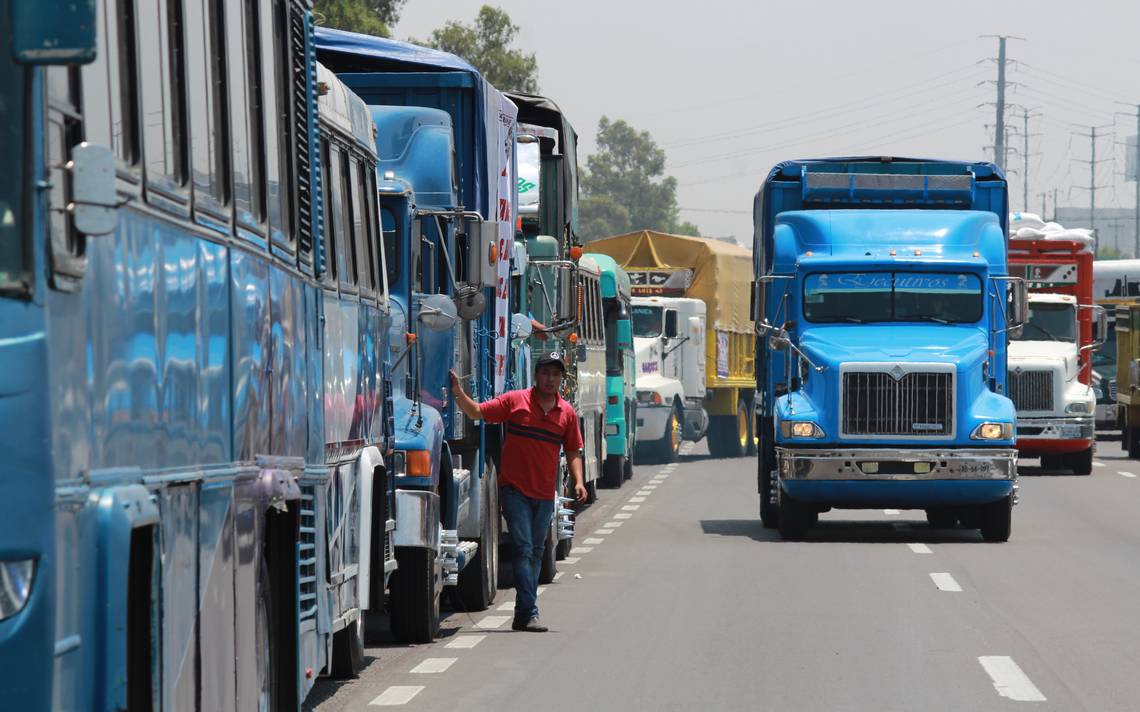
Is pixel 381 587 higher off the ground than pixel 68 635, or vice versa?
pixel 68 635

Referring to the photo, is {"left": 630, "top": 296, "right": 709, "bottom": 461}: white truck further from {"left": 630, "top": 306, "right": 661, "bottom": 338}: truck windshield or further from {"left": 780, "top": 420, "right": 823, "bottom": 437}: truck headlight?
{"left": 780, "top": 420, "right": 823, "bottom": 437}: truck headlight

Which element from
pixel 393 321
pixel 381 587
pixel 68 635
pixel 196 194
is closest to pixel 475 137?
pixel 393 321

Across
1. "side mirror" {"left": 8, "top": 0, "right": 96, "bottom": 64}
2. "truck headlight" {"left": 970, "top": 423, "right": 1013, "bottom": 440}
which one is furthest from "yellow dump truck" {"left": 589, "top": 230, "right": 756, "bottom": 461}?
"side mirror" {"left": 8, "top": 0, "right": 96, "bottom": 64}

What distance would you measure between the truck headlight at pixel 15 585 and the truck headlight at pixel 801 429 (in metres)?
17.3

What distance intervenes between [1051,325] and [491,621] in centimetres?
2272

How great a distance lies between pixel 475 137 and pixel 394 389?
278cm

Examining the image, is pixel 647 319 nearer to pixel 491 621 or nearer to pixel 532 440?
pixel 491 621

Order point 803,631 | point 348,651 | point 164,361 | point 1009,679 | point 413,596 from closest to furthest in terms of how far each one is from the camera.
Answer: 1. point 164,361
2. point 348,651
3. point 1009,679
4. point 413,596
5. point 803,631

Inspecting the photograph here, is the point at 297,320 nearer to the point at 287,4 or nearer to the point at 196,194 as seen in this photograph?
the point at 287,4

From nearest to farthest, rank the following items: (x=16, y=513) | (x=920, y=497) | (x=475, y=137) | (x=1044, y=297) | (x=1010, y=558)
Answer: (x=16, y=513) < (x=475, y=137) < (x=1010, y=558) < (x=920, y=497) < (x=1044, y=297)

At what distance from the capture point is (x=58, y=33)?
Result: 403 cm

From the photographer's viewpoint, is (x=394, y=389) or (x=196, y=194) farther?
(x=394, y=389)

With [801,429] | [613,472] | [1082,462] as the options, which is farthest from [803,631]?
[1082,462]

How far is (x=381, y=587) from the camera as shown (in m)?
11.2
